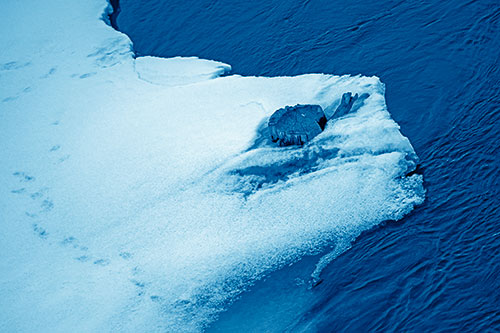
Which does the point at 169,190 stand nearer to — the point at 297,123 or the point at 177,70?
the point at 297,123

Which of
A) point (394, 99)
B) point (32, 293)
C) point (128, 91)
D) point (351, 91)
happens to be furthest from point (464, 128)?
point (32, 293)

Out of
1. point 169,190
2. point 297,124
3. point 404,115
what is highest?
point 404,115

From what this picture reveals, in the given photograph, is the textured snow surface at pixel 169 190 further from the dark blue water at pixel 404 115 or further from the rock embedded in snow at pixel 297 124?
the dark blue water at pixel 404 115

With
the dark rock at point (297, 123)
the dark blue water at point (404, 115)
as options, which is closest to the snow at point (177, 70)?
the dark blue water at point (404, 115)

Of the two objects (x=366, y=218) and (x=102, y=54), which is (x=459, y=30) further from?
(x=102, y=54)

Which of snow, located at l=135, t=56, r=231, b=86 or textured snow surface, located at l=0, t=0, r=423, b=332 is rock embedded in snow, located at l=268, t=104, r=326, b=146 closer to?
textured snow surface, located at l=0, t=0, r=423, b=332

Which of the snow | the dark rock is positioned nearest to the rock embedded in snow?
the dark rock

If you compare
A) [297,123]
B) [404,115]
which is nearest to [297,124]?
[297,123]
